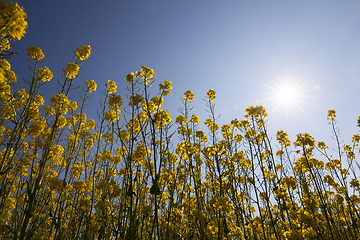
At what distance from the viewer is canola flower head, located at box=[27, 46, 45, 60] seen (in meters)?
2.83

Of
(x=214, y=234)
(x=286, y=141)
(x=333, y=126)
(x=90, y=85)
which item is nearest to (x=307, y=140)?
(x=286, y=141)

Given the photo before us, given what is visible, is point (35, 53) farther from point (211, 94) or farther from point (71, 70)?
point (211, 94)

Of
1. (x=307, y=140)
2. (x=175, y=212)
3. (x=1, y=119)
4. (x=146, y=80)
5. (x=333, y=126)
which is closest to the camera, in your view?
(x=1, y=119)

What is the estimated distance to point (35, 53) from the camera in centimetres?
285

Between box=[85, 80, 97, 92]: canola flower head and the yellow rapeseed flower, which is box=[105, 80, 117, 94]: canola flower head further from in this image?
the yellow rapeseed flower

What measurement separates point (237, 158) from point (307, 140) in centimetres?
163

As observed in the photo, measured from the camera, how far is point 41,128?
2.53m

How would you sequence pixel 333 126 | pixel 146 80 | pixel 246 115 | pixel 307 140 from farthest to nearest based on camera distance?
pixel 333 126
pixel 246 115
pixel 307 140
pixel 146 80

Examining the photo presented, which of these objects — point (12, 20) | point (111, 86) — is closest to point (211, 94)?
point (111, 86)

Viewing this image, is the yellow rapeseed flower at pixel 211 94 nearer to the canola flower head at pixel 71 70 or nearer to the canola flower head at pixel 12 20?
the canola flower head at pixel 71 70

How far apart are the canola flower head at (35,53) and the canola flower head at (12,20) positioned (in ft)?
4.81

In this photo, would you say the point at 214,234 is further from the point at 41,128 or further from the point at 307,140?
the point at 41,128

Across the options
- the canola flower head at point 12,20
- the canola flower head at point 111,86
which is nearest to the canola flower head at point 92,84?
the canola flower head at point 111,86

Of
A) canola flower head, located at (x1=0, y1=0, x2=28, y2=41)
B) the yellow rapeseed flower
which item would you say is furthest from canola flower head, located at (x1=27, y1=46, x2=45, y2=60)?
the yellow rapeseed flower
